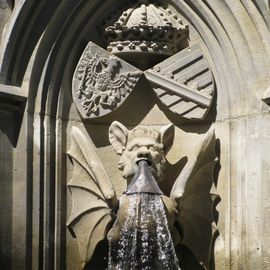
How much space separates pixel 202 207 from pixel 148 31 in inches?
40.7

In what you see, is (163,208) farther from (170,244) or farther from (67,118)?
(67,118)

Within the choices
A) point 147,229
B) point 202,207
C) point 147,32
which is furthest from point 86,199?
point 147,32

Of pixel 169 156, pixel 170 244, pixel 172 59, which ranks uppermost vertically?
pixel 172 59

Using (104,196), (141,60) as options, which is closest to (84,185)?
(104,196)

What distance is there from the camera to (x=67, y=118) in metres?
7.23

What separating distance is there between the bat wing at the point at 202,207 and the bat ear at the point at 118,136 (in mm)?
388

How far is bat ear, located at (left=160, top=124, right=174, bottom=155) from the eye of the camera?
7.10 metres

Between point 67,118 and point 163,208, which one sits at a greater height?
point 67,118

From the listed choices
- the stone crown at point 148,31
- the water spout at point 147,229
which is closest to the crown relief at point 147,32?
the stone crown at point 148,31

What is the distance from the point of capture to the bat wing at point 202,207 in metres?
7.00

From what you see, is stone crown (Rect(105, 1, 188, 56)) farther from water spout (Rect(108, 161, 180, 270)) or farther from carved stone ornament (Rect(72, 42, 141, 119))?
water spout (Rect(108, 161, 180, 270))

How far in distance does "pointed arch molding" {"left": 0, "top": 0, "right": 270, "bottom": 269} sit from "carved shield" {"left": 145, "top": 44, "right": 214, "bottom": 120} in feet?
0.21

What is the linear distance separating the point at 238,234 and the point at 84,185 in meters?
0.92

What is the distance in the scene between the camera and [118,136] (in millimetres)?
7125
